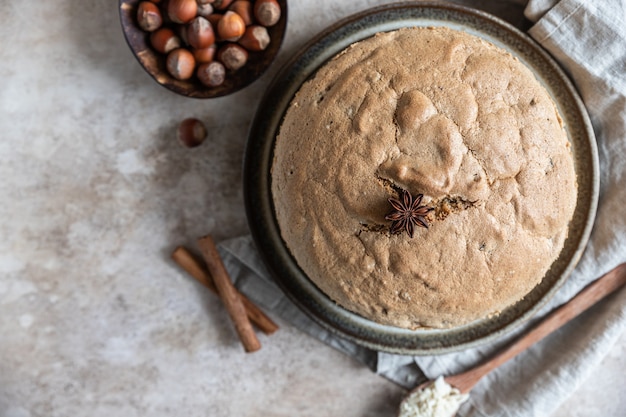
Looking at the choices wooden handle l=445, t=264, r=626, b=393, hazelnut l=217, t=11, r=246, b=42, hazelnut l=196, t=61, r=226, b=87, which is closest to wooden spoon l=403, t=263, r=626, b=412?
wooden handle l=445, t=264, r=626, b=393

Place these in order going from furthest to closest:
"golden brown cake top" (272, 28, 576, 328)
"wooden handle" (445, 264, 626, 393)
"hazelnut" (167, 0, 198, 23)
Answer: "wooden handle" (445, 264, 626, 393)
"hazelnut" (167, 0, 198, 23)
"golden brown cake top" (272, 28, 576, 328)

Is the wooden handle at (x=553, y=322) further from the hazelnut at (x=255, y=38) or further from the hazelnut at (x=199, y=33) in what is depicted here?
the hazelnut at (x=199, y=33)

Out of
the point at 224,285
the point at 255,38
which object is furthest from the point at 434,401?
the point at 255,38

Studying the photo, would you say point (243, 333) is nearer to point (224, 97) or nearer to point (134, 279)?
point (134, 279)

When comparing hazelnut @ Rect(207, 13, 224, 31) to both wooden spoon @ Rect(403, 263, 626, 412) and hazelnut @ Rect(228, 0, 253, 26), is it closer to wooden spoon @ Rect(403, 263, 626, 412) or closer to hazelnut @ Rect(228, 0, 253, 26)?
hazelnut @ Rect(228, 0, 253, 26)

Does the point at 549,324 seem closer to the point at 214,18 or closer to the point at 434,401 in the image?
the point at 434,401

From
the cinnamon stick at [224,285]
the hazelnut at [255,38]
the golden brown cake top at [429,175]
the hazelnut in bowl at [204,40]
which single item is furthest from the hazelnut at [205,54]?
the cinnamon stick at [224,285]
